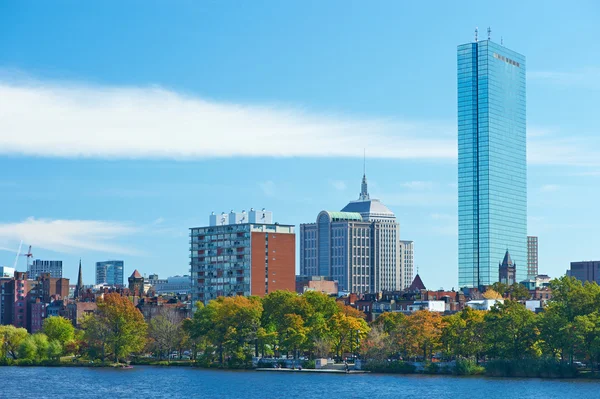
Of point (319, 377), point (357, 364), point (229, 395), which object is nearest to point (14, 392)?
point (229, 395)

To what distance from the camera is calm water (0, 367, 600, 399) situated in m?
134

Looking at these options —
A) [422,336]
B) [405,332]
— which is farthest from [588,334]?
[405,332]

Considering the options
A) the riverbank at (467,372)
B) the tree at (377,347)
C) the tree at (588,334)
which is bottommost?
the riverbank at (467,372)

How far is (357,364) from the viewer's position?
180 meters

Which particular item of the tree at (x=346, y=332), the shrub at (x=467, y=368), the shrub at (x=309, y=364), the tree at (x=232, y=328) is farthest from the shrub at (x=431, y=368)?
the tree at (x=232, y=328)

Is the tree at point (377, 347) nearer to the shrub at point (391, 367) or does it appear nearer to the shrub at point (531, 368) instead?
the shrub at point (391, 367)

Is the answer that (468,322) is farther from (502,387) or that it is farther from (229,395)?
(229,395)

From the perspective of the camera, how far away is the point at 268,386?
14850 cm

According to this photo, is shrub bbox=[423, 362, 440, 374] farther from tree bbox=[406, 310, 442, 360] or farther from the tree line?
tree bbox=[406, 310, 442, 360]

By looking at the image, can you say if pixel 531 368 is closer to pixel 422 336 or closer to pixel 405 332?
pixel 422 336

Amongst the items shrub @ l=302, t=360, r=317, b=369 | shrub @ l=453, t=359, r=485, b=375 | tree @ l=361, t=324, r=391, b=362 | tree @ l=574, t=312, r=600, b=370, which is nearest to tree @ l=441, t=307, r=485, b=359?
shrub @ l=453, t=359, r=485, b=375

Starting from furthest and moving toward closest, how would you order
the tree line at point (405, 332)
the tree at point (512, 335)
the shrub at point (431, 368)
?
the shrub at point (431, 368)
the tree at point (512, 335)
the tree line at point (405, 332)

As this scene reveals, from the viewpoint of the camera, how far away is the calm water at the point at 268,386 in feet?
441

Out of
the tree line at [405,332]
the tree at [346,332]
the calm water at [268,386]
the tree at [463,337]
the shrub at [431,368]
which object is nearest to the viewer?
the calm water at [268,386]
